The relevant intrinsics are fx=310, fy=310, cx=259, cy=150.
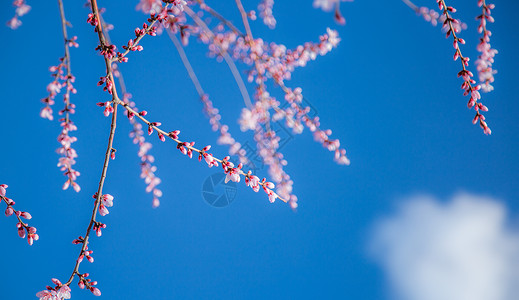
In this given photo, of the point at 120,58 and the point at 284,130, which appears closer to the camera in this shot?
the point at 120,58

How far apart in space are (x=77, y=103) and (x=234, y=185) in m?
1.46

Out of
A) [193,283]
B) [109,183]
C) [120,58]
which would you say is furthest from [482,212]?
[109,183]

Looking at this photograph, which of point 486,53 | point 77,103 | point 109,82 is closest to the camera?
point 109,82

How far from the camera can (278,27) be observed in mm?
2572

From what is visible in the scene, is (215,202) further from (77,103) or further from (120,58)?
(120,58)

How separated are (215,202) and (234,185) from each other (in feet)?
0.74

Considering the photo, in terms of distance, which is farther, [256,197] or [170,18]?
[256,197]

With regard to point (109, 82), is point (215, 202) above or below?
above

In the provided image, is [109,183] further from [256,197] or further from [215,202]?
[256,197]

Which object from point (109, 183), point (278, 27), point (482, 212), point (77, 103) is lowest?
point (482, 212)

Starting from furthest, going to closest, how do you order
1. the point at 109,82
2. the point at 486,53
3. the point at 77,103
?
the point at 77,103
the point at 486,53
the point at 109,82

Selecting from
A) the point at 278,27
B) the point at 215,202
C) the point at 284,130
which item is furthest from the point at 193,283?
the point at 278,27

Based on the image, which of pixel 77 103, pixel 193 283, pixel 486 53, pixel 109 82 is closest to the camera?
pixel 109 82

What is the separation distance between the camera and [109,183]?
8.55 ft
